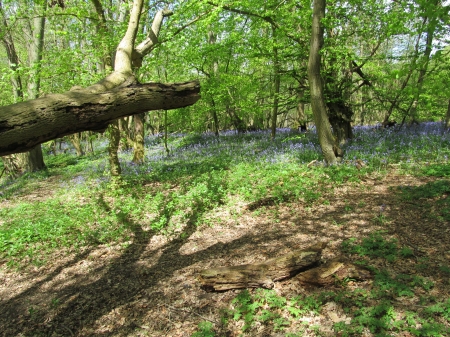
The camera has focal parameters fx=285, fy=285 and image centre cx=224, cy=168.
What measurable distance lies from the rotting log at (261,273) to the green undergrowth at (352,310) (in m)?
0.13

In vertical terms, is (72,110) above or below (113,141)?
above

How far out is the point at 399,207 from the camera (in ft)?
→ 17.5

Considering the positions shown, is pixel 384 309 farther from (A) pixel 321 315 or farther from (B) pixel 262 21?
(B) pixel 262 21

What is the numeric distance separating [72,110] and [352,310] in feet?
10.8

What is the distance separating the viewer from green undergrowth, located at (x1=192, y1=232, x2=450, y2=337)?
2771 mm

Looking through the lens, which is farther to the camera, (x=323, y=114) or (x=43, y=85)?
(x=43, y=85)

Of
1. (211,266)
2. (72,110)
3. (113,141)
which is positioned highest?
(72,110)

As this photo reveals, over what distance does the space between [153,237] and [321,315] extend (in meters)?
3.72

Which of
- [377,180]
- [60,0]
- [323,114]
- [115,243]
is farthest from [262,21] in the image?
[115,243]

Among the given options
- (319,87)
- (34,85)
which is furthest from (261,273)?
(34,85)

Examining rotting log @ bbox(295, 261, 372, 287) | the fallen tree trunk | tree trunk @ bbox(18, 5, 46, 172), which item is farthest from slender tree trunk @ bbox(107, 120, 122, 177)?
tree trunk @ bbox(18, 5, 46, 172)

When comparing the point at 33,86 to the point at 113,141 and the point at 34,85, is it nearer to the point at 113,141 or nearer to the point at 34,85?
the point at 34,85

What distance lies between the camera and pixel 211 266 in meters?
4.48

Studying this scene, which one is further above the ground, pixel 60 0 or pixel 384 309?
pixel 60 0
